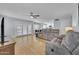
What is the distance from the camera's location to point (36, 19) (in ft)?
6.78

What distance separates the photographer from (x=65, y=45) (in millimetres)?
1913

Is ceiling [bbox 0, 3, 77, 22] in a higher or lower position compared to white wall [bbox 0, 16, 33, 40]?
higher

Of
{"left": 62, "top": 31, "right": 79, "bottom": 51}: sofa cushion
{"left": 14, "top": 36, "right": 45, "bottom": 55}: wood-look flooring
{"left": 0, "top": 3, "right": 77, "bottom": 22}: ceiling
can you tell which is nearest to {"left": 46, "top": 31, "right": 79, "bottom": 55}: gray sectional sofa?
{"left": 62, "top": 31, "right": 79, "bottom": 51}: sofa cushion

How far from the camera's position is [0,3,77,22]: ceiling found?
1866 millimetres

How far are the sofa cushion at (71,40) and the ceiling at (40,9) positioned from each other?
15.2 inches

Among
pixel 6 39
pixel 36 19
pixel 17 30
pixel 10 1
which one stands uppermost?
pixel 10 1

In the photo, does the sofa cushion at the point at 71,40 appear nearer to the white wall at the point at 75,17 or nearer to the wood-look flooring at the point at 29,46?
the white wall at the point at 75,17

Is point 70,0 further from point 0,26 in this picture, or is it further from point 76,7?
point 0,26

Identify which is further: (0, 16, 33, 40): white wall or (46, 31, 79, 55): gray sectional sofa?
(0, 16, 33, 40): white wall

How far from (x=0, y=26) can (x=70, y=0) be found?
135 centimetres

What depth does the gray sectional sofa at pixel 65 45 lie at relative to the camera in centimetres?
178

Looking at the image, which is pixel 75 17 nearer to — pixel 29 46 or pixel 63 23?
pixel 63 23

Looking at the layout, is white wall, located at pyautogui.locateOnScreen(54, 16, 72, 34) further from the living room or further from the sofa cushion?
the sofa cushion

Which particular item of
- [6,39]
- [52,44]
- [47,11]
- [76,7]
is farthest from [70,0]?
[6,39]
